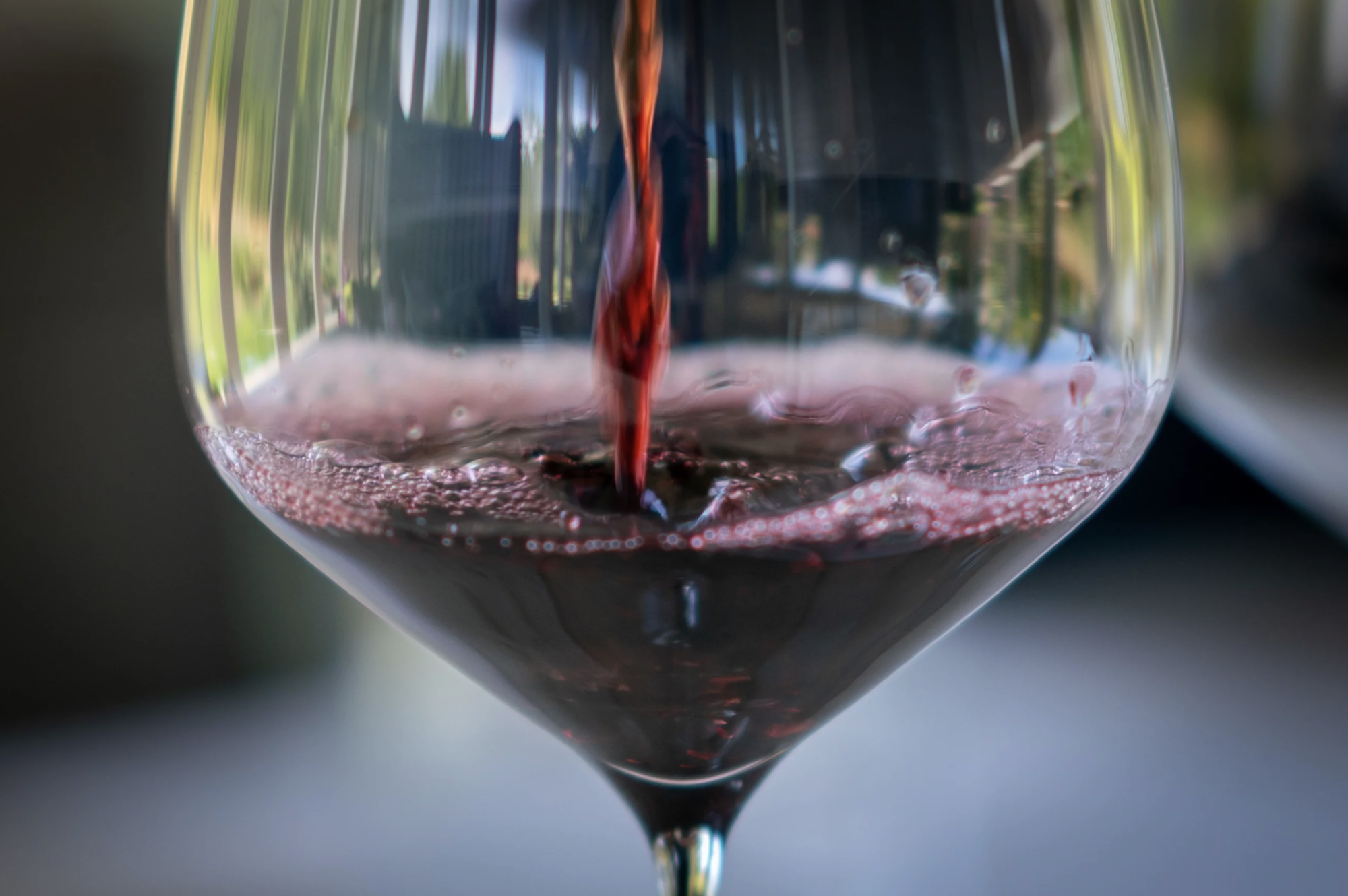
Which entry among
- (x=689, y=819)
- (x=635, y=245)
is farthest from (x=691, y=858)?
(x=635, y=245)

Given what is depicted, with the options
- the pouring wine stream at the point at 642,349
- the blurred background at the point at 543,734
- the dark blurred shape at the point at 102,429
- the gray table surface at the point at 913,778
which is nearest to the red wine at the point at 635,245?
the pouring wine stream at the point at 642,349

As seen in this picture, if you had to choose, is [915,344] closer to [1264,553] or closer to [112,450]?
[1264,553]

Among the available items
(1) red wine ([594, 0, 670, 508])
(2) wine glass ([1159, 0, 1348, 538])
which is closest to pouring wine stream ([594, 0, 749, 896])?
(1) red wine ([594, 0, 670, 508])

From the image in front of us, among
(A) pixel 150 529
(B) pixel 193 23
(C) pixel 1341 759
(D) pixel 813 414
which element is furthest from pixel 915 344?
(A) pixel 150 529

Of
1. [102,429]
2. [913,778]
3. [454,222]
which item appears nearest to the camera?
[454,222]

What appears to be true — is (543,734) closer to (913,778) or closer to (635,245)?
(913,778)

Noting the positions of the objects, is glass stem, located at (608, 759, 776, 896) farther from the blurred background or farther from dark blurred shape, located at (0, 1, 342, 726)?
dark blurred shape, located at (0, 1, 342, 726)
